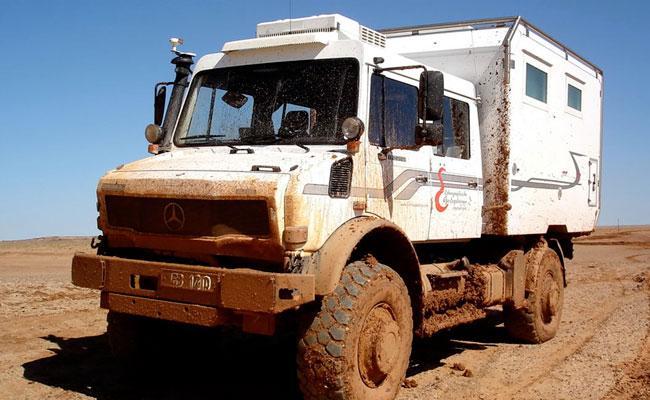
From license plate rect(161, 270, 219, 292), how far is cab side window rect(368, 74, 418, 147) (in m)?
1.86

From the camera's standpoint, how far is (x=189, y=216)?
5.40 m

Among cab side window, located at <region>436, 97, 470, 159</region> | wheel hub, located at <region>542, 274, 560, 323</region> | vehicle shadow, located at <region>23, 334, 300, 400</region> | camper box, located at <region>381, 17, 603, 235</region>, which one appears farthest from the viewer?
wheel hub, located at <region>542, 274, 560, 323</region>

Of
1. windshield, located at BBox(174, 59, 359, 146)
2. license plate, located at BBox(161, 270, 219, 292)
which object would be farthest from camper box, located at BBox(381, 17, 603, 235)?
license plate, located at BBox(161, 270, 219, 292)

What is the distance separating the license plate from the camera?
5.04m

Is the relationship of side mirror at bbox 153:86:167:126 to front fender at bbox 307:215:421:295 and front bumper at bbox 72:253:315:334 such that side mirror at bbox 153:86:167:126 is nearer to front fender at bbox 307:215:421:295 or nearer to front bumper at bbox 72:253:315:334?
front bumper at bbox 72:253:315:334

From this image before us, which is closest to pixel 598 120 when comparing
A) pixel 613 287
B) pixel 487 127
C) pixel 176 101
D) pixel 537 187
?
pixel 537 187

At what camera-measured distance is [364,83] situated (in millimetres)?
5973

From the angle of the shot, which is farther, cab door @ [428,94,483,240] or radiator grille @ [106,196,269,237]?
cab door @ [428,94,483,240]

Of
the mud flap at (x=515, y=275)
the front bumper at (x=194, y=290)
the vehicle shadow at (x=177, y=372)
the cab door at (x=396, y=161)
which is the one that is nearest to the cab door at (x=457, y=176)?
the cab door at (x=396, y=161)

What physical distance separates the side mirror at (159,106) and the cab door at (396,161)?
2088mm

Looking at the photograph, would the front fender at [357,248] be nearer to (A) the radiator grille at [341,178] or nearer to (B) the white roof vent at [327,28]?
(A) the radiator grille at [341,178]

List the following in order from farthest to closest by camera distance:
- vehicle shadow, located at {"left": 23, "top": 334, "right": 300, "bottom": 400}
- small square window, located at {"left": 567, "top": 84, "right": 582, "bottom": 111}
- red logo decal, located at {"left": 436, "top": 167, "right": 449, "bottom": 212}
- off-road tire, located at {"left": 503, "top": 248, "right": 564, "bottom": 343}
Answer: small square window, located at {"left": 567, "top": 84, "right": 582, "bottom": 111}, off-road tire, located at {"left": 503, "top": 248, "right": 564, "bottom": 343}, red logo decal, located at {"left": 436, "top": 167, "right": 449, "bottom": 212}, vehicle shadow, located at {"left": 23, "top": 334, "right": 300, "bottom": 400}

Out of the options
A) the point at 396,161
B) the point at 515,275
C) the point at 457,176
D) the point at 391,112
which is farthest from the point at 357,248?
the point at 515,275

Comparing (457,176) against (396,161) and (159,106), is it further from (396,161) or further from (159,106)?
(159,106)
